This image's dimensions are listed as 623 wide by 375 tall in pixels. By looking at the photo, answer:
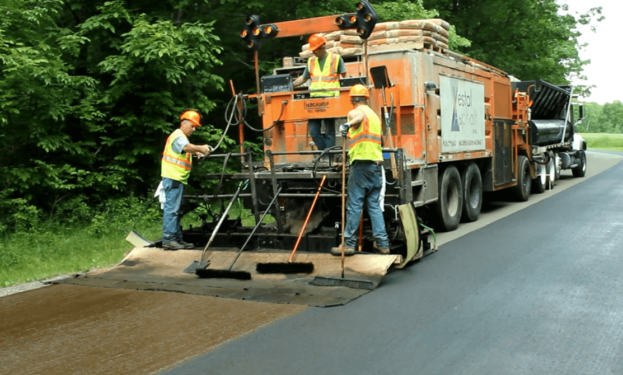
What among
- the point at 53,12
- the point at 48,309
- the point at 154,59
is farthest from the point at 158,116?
the point at 48,309

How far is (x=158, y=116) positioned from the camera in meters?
12.6

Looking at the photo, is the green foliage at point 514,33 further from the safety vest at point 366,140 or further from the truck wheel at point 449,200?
the safety vest at point 366,140

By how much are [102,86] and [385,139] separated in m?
Result: 6.06

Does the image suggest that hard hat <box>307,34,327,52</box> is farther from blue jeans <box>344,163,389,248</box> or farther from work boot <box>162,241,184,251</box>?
work boot <box>162,241,184,251</box>

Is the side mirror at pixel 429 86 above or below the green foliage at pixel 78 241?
above

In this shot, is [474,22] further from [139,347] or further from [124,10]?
[139,347]

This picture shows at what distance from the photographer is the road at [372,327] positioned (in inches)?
184

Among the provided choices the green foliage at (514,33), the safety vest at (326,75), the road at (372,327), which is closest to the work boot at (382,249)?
the road at (372,327)

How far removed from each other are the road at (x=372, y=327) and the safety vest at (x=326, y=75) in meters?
2.74

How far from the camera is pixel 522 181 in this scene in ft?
50.6

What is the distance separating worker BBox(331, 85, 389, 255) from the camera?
8070 mm

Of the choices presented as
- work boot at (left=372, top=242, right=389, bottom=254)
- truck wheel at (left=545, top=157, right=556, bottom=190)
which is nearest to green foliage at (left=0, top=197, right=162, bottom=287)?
work boot at (left=372, top=242, right=389, bottom=254)

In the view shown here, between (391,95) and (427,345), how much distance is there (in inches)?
206

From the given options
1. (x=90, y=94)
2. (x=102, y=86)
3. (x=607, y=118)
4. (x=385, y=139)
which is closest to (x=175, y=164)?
(x=385, y=139)
